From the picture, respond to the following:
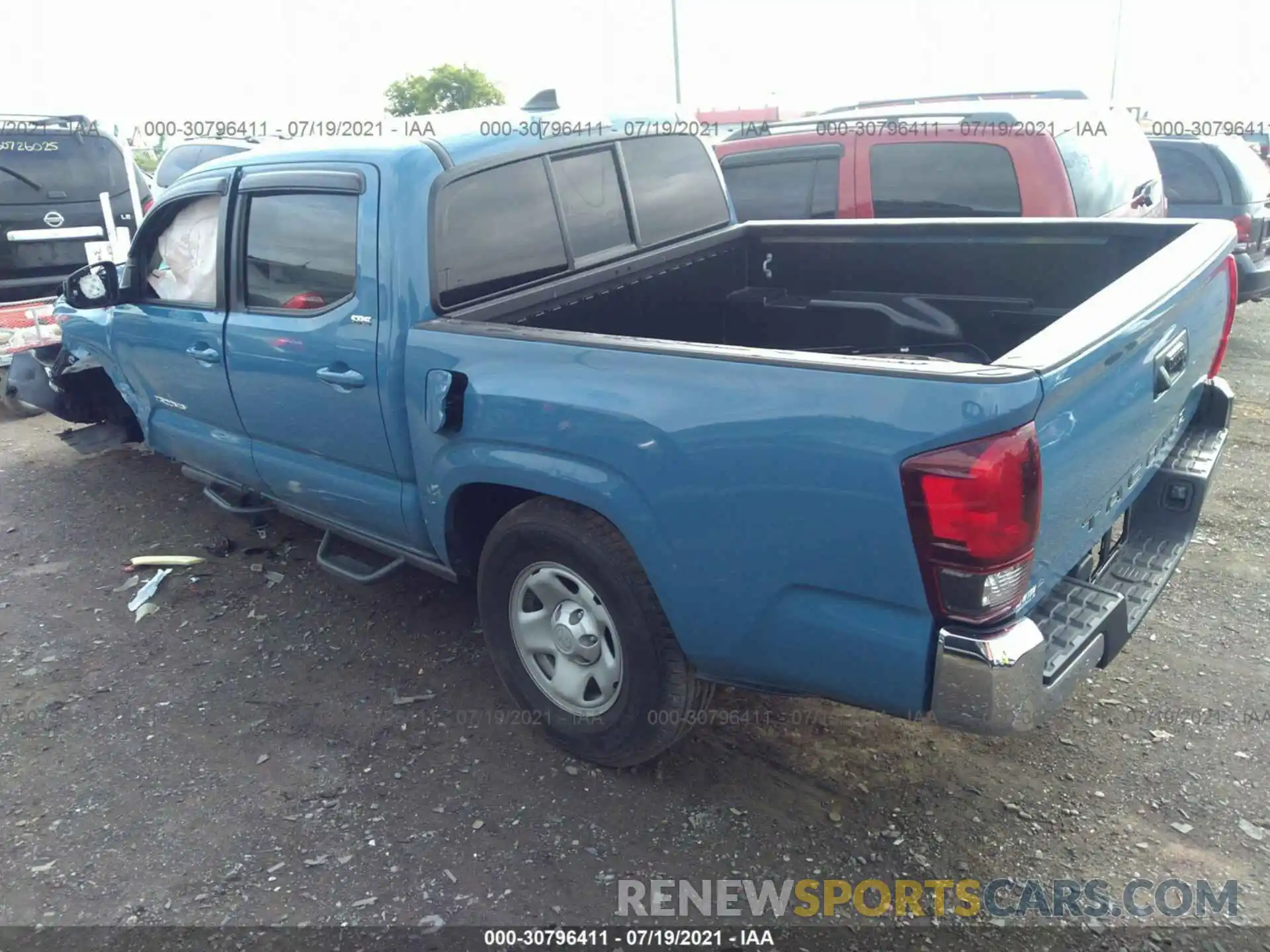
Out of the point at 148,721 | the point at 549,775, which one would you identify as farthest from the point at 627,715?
the point at 148,721

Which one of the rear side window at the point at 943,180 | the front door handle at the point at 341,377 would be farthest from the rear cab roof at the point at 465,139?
the rear side window at the point at 943,180

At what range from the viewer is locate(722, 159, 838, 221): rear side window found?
6594mm

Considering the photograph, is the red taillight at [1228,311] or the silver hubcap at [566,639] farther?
the red taillight at [1228,311]

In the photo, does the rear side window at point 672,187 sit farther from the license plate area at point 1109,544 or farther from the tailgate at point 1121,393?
the license plate area at point 1109,544

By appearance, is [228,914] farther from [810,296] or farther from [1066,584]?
[810,296]

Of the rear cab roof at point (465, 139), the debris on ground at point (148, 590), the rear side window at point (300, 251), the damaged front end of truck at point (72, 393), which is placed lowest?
the debris on ground at point (148, 590)

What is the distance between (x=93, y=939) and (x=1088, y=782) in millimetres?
2816

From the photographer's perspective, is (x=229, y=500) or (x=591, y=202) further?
(x=229, y=500)

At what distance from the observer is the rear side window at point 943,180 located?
579 cm

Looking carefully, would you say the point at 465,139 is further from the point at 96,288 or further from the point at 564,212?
the point at 96,288

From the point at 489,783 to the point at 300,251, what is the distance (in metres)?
2.04

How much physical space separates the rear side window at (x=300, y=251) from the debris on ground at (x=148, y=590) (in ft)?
5.00

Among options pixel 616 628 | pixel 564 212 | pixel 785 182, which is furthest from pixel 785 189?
pixel 616 628

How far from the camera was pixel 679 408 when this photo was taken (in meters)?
2.44
